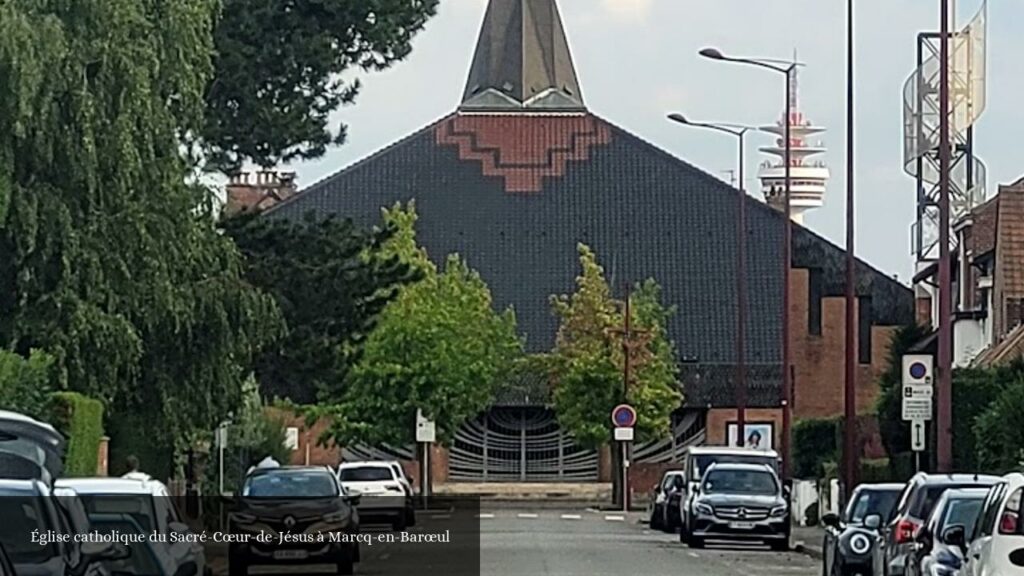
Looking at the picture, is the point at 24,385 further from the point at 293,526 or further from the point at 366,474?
the point at 366,474

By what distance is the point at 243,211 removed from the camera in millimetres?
47531

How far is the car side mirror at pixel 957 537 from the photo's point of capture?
20.6 metres

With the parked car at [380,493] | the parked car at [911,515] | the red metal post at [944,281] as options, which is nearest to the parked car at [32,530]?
Answer: the parked car at [911,515]

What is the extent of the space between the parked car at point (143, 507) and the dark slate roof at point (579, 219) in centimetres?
7313

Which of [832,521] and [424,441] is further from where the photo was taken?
[424,441]

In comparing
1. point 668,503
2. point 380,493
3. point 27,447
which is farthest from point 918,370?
point 380,493

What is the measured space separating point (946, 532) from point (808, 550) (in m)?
22.0

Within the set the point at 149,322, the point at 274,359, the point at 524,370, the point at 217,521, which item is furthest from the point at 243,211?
the point at 524,370

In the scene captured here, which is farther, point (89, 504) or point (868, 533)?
point (868, 533)

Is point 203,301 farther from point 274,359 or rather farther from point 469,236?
point 469,236

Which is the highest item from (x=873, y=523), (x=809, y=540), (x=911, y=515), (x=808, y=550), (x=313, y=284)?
(x=313, y=284)

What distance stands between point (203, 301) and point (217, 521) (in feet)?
20.4

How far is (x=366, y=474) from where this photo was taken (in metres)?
56.0

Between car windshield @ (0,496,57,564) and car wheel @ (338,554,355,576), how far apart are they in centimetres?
1547
